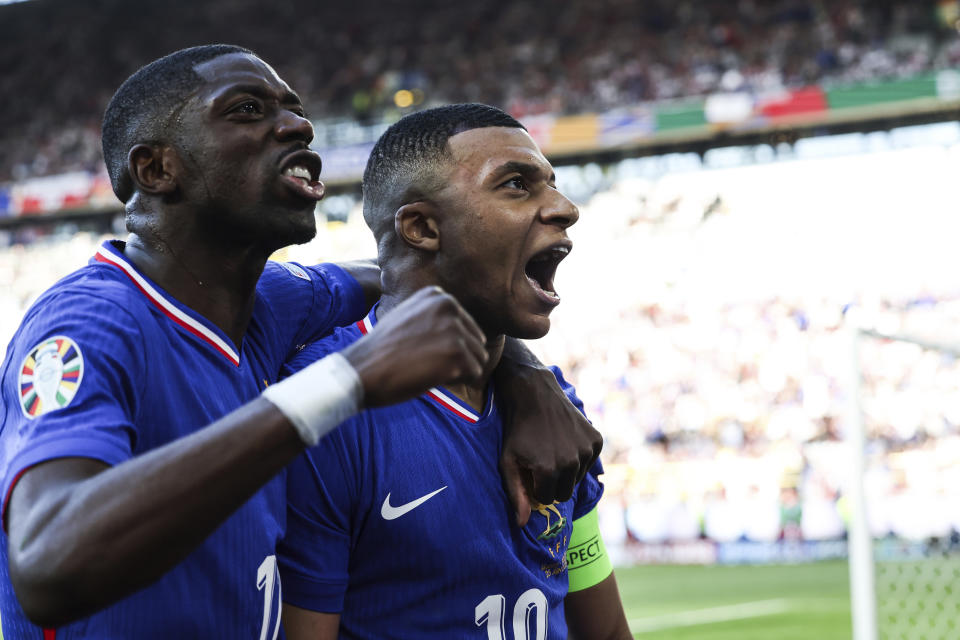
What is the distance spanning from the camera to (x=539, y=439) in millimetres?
2375

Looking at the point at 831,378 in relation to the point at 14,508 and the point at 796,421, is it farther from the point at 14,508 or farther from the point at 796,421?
the point at 14,508

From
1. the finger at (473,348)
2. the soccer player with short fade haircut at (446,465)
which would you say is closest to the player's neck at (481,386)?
the soccer player with short fade haircut at (446,465)

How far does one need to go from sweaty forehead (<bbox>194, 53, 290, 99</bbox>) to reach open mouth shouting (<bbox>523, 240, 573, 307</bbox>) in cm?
69

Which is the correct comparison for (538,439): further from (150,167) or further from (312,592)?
(150,167)

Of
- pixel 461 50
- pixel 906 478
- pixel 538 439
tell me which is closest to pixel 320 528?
pixel 538 439

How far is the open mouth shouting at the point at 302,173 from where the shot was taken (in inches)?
87.3

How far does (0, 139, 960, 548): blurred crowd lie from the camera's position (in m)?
16.5

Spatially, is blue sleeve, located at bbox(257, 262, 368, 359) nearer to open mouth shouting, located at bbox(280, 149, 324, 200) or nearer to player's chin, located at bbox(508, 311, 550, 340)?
open mouth shouting, located at bbox(280, 149, 324, 200)

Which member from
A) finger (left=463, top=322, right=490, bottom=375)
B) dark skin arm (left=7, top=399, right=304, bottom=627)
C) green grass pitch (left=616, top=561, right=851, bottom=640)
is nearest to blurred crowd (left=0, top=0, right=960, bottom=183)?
green grass pitch (left=616, top=561, right=851, bottom=640)

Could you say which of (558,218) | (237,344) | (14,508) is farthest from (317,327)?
(14,508)

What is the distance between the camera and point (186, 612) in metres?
1.90

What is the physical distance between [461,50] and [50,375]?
80.4ft

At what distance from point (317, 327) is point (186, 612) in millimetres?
960

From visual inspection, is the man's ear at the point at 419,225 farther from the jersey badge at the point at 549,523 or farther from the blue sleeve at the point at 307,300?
the jersey badge at the point at 549,523
